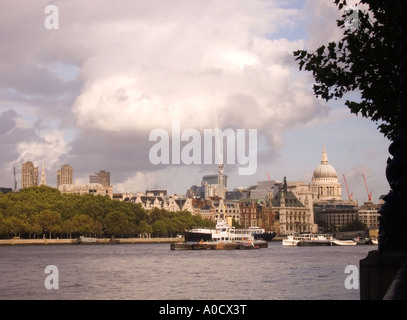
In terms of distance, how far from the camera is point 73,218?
429ft

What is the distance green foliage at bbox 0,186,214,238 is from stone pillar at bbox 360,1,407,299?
114143 millimetres

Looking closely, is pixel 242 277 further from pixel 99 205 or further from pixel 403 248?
pixel 99 205

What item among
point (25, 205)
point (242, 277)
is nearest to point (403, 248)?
point (242, 277)

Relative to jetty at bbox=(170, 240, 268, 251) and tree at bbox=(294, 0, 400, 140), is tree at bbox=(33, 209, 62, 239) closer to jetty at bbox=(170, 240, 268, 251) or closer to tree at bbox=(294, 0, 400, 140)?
jetty at bbox=(170, 240, 268, 251)

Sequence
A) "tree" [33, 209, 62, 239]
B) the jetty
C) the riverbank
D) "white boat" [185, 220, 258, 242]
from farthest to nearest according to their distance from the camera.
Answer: the riverbank → "tree" [33, 209, 62, 239] → "white boat" [185, 220, 258, 242] → the jetty

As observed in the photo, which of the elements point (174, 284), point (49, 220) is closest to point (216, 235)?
point (49, 220)

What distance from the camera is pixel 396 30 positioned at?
15.9 meters

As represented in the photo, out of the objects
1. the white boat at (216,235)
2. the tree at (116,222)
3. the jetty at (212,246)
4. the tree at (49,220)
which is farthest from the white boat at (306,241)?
the tree at (49,220)

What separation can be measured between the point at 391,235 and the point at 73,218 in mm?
122660

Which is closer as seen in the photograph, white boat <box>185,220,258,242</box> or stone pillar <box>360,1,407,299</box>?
stone pillar <box>360,1,407,299</box>

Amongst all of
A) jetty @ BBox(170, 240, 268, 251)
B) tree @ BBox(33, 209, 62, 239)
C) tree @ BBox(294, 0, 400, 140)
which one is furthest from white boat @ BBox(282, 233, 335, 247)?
tree @ BBox(294, 0, 400, 140)

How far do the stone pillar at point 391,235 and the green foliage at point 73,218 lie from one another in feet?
374

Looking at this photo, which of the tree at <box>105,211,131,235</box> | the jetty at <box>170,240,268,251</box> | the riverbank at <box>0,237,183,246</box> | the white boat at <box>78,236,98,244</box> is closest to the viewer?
the jetty at <box>170,240,268,251</box>

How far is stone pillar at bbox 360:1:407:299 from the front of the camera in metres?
9.93
